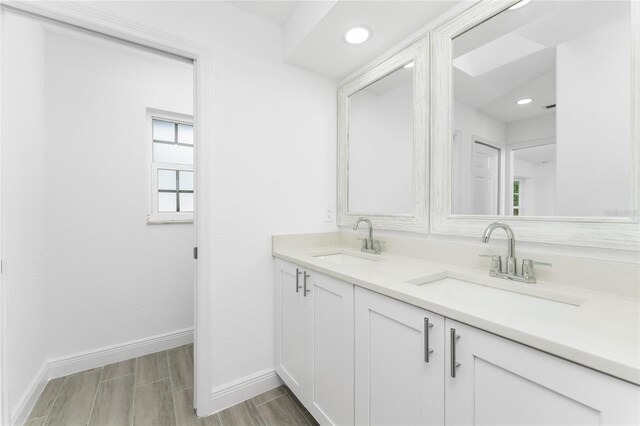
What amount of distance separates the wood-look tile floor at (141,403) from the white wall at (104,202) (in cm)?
28

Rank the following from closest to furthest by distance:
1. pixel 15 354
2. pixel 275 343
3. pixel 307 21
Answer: pixel 15 354 → pixel 307 21 → pixel 275 343

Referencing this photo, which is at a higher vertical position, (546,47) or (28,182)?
(546,47)

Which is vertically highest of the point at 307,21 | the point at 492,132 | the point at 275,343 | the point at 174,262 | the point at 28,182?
the point at 307,21

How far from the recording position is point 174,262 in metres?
2.40

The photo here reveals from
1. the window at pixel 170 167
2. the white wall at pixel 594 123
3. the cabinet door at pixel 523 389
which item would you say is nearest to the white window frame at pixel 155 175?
the window at pixel 170 167

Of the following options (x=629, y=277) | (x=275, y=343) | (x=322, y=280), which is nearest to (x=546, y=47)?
(x=629, y=277)

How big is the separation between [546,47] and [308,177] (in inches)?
54.7

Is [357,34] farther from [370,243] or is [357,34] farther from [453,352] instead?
[453,352]

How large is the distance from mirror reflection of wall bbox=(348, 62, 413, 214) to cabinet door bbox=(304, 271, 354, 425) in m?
0.70

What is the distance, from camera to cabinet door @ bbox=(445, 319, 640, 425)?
1.82 feet

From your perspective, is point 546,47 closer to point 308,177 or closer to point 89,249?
point 308,177

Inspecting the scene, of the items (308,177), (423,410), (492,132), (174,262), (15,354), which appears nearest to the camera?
(423,410)

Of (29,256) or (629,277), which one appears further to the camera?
(29,256)

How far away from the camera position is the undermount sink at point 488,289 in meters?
0.97
